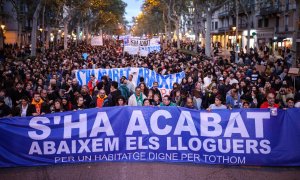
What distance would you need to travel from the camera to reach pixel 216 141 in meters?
7.95

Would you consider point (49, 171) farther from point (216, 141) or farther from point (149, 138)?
point (216, 141)

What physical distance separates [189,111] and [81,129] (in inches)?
88.7

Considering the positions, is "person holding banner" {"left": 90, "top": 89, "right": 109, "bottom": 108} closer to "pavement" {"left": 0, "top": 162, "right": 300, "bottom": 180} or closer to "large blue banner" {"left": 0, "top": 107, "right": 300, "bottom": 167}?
"large blue banner" {"left": 0, "top": 107, "right": 300, "bottom": 167}

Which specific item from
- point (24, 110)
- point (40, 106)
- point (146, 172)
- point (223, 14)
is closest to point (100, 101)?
point (40, 106)

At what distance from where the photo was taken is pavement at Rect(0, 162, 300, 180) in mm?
7422

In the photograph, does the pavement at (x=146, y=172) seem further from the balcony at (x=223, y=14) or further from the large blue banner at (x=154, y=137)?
the balcony at (x=223, y=14)

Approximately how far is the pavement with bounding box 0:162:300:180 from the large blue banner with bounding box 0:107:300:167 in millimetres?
142

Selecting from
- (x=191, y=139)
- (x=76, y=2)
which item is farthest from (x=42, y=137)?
(x=76, y=2)

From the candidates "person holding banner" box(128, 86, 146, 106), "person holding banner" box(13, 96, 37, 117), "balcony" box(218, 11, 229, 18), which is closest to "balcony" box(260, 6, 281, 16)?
"balcony" box(218, 11, 229, 18)

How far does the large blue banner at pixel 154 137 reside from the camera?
25.9ft

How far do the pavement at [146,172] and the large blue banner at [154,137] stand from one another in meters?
0.14

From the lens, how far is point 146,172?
7594 mm

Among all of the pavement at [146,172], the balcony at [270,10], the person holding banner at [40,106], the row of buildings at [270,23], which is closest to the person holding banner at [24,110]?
the person holding banner at [40,106]

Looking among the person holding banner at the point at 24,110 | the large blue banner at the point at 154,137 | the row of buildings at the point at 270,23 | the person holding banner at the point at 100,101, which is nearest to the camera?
the large blue banner at the point at 154,137
